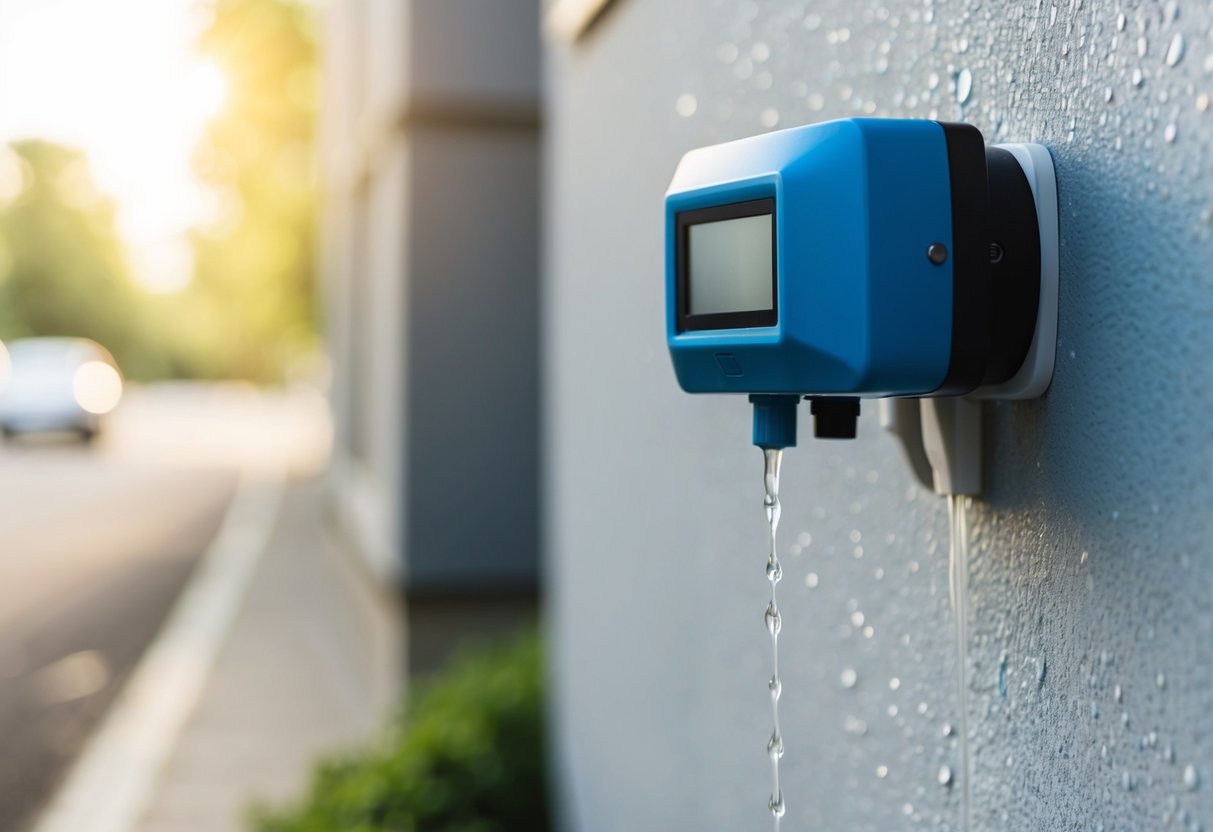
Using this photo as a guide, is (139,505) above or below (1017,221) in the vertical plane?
below

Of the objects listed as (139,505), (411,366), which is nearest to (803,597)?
(411,366)

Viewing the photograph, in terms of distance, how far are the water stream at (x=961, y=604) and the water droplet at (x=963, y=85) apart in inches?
14.2

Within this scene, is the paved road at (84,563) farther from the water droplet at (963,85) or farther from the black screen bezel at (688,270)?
the water droplet at (963,85)

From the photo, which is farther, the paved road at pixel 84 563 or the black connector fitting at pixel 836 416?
the paved road at pixel 84 563

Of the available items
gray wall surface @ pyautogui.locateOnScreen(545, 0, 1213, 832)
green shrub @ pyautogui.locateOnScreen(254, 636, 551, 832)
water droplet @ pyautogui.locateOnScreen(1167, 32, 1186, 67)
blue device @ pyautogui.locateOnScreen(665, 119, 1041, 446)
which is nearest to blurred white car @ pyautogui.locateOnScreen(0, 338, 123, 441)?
green shrub @ pyautogui.locateOnScreen(254, 636, 551, 832)

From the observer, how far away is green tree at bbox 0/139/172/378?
5653cm

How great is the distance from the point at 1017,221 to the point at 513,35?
5.12m

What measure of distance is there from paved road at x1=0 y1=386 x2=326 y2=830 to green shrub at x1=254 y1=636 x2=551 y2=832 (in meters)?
1.63

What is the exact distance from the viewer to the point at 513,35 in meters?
5.92

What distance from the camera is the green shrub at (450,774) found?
347 cm

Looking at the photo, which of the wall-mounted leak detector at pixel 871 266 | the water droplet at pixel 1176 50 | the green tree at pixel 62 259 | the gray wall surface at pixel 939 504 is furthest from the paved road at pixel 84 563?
the green tree at pixel 62 259

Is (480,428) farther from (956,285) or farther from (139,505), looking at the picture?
(139,505)

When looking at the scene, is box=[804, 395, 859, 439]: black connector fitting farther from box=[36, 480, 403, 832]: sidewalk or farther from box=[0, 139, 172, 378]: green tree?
box=[0, 139, 172, 378]: green tree

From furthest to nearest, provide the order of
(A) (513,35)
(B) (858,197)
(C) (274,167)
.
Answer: (C) (274,167), (A) (513,35), (B) (858,197)
